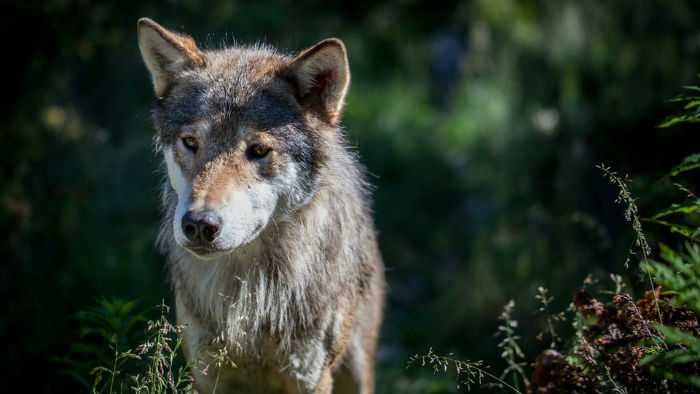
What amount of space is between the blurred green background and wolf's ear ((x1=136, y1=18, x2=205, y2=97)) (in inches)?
36.1

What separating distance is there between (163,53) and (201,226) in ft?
4.00

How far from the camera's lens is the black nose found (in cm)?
292

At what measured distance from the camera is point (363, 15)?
1053 centimetres

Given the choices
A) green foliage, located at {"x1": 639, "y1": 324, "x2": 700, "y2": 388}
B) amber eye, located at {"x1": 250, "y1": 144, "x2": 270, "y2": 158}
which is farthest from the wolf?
green foliage, located at {"x1": 639, "y1": 324, "x2": 700, "y2": 388}

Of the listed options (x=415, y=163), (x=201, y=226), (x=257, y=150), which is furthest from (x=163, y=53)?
(x=415, y=163)

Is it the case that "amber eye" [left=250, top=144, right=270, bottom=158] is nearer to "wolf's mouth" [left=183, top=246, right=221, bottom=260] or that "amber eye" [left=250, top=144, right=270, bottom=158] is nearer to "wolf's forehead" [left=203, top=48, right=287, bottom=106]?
"wolf's forehead" [left=203, top=48, right=287, bottom=106]

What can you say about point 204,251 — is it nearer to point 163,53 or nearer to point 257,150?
point 257,150

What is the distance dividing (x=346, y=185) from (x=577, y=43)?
4807 mm

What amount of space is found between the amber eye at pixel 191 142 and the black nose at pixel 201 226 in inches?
19.5

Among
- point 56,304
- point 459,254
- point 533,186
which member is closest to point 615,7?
point 533,186

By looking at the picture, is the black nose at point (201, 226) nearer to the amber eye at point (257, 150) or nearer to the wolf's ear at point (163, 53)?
the amber eye at point (257, 150)

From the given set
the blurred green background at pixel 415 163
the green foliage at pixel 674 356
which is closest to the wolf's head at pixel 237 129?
the blurred green background at pixel 415 163

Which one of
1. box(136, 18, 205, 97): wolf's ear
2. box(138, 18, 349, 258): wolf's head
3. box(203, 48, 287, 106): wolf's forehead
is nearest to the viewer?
box(138, 18, 349, 258): wolf's head

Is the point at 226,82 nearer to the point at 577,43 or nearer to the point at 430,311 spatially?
the point at 430,311
